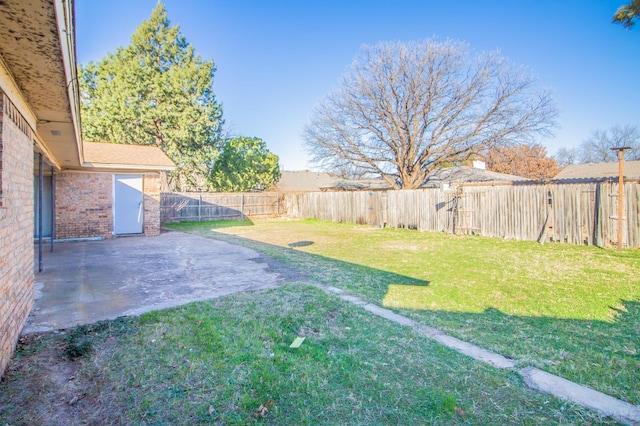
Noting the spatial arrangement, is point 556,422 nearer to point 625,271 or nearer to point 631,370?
point 631,370

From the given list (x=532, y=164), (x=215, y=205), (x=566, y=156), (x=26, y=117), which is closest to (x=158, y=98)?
(x=215, y=205)

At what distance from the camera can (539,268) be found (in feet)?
20.5

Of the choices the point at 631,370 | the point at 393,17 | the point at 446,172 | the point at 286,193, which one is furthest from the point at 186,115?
the point at 631,370

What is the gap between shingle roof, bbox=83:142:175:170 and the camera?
33.0 ft

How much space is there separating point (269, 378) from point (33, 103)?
3.56m

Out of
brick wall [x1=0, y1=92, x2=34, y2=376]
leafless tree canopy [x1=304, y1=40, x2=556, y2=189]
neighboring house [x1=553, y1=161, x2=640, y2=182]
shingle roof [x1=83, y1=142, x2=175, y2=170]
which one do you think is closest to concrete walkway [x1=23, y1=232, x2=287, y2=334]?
brick wall [x1=0, y1=92, x2=34, y2=376]

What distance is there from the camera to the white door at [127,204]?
10727 mm

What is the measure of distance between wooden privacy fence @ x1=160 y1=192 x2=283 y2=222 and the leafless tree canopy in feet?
14.0

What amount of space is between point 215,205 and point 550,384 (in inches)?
726

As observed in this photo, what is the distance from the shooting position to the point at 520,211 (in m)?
10.1

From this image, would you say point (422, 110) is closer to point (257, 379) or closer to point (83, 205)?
point (83, 205)

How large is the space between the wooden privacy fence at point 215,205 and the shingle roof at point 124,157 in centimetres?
581

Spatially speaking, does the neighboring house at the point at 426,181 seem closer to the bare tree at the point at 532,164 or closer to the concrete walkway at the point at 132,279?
the bare tree at the point at 532,164

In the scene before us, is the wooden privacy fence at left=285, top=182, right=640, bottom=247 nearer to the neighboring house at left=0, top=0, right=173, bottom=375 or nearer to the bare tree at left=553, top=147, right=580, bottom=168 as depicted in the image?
the neighboring house at left=0, top=0, right=173, bottom=375
